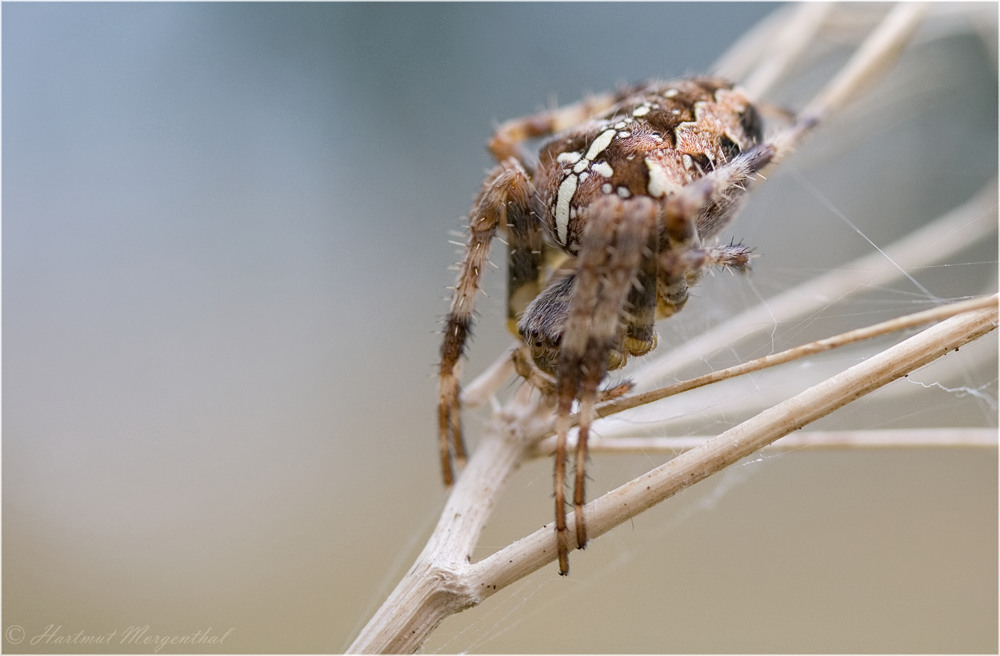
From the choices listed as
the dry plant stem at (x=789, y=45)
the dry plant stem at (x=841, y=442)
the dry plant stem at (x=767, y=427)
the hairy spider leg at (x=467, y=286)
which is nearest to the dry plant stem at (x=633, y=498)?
the dry plant stem at (x=767, y=427)

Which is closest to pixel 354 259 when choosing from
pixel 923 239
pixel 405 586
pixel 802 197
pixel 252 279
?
pixel 252 279

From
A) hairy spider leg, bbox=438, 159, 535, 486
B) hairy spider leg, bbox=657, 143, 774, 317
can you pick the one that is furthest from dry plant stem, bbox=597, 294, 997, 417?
hairy spider leg, bbox=438, 159, 535, 486

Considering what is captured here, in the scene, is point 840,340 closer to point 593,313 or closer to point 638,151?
point 593,313

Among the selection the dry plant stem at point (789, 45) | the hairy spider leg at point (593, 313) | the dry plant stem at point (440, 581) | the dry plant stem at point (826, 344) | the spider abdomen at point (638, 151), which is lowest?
the dry plant stem at point (440, 581)

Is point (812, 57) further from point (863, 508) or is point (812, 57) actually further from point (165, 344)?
point (165, 344)

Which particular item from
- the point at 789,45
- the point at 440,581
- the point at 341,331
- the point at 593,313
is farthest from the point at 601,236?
the point at 341,331

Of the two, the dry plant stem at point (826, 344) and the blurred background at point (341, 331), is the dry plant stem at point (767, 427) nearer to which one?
the dry plant stem at point (826, 344)
